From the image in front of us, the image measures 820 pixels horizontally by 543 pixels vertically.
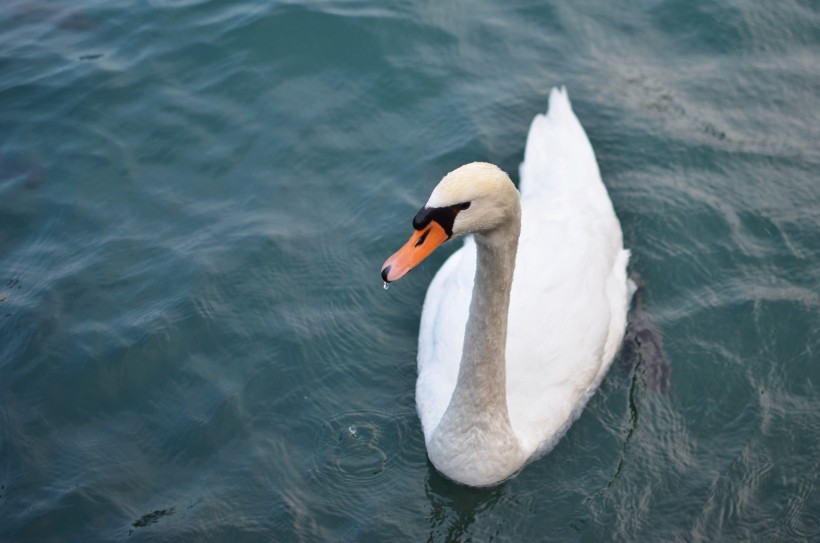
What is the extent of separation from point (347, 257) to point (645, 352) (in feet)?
9.19

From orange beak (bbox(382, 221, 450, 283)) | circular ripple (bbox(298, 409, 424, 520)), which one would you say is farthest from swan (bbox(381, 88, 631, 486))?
circular ripple (bbox(298, 409, 424, 520))

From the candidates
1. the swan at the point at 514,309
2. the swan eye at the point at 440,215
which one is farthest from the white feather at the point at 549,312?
the swan eye at the point at 440,215

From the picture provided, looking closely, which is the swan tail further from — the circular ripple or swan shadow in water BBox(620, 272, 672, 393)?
the circular ripple

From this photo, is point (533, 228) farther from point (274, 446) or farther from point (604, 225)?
point (274, 446)

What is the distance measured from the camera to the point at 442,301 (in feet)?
25.9

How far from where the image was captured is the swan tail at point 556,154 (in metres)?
8.81

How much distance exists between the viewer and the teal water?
7133 millimetres

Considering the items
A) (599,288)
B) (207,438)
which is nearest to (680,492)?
Answer: (599,288)

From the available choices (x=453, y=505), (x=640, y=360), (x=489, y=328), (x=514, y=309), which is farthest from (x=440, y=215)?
(x=640, y=360)

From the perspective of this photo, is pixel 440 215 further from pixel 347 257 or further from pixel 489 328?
pixel 347 257

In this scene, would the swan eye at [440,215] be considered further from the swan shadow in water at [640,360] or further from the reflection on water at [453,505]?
the swan shadow in water at [640,360]

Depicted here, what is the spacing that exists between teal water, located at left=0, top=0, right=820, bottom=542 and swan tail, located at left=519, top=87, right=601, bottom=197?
60 centimetres

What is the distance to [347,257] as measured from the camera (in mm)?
9055

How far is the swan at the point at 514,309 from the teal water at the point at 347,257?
333 mm
